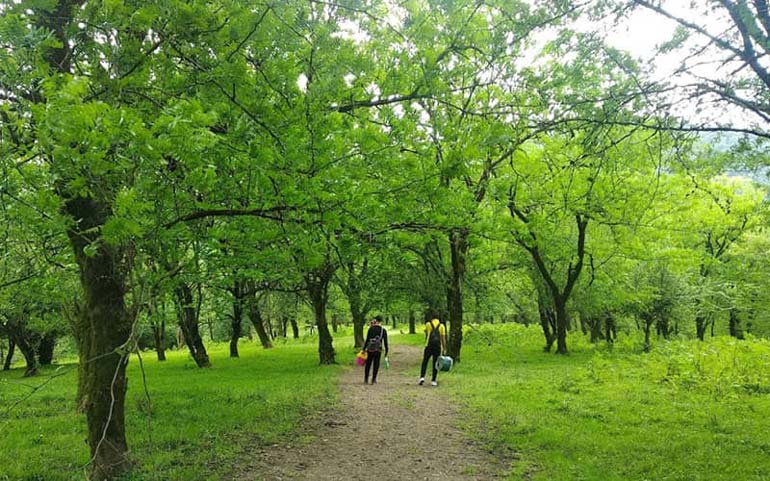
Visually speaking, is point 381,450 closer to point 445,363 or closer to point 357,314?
point 445,363

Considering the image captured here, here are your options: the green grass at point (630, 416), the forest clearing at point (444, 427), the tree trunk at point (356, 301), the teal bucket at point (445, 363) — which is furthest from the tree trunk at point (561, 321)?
the teal bucket at point (445, 363)

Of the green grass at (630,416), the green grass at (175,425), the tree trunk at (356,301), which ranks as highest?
the tree trunk at (356,301)

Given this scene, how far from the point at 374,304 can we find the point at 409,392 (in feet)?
31.2

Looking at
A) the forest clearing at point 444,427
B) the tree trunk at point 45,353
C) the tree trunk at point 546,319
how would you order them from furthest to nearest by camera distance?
the tree trunk at point 45,353 < the tree trunk at point 546,319 < the forest clearing at point 444,427

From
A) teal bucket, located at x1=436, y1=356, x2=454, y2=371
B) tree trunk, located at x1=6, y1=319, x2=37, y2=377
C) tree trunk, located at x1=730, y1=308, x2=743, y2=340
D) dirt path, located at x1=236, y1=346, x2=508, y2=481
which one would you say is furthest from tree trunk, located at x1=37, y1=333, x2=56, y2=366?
tree trunk, located at x1=730, y1=308, x2=743, y2=340

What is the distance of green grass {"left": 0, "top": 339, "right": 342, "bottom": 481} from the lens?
6762mm

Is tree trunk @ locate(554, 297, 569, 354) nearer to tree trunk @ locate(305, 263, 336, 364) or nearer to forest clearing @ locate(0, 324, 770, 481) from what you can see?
forest clearing @ locate(0, 324, 770, 481)

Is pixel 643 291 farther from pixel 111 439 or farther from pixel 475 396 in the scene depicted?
pixel 111 439

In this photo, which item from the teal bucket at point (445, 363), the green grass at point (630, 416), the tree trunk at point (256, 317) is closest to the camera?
the green grass at point (630, 416)

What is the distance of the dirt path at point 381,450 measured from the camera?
6.53m

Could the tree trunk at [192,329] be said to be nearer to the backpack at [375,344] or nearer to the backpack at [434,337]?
the backpack at [375,344]

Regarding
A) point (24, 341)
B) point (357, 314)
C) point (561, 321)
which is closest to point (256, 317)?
point (357, 314)

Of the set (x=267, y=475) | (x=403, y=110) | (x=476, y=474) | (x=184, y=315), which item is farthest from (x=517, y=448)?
(x=184, y=315)

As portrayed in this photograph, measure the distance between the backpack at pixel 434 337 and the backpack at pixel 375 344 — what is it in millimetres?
1285
